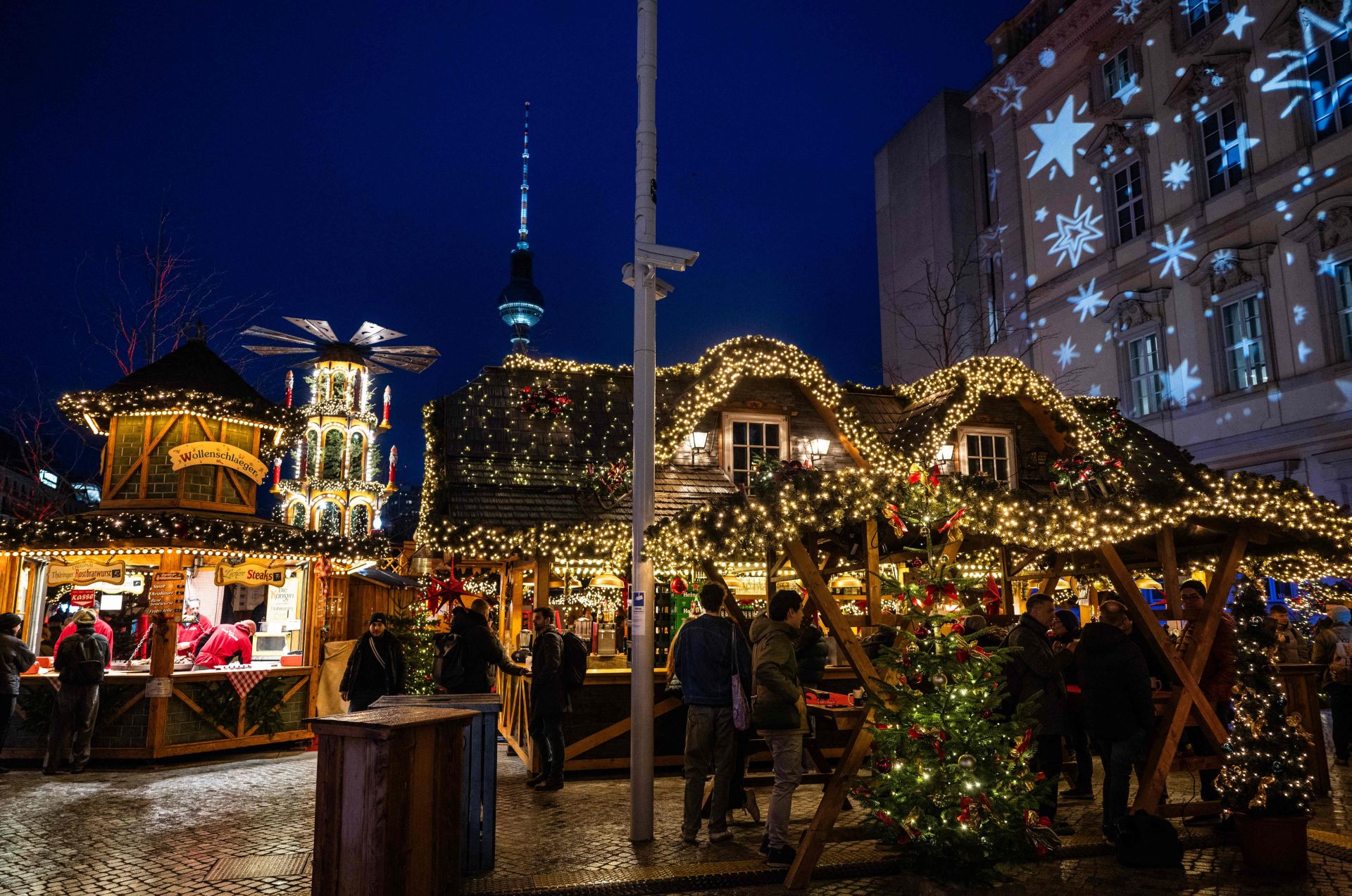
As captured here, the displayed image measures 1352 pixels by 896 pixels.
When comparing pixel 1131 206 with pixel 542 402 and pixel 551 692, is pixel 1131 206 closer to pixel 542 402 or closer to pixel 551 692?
pixel 542 402

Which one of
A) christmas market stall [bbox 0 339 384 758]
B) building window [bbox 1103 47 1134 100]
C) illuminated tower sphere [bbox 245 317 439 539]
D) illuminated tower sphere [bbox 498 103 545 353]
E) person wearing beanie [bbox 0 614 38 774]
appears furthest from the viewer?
illuminated tower sphere [bbox 498 103 545 353]

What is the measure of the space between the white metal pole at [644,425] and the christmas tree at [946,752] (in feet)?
5.47

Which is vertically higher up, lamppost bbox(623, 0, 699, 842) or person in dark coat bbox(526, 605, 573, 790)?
lamppost bbox(623, 0, 699, 842)

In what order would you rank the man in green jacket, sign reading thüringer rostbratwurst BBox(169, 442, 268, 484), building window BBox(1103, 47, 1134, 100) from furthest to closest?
building window BBox(1103, 47, 1134, 100) < sign reading thüringer rostbratwurst BBox(169, 442, 268, 484) < the man in green jacket

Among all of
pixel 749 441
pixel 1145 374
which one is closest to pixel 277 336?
pixel 749 441

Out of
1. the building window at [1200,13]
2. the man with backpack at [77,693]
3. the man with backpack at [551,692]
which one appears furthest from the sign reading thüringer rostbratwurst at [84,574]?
the building window at [1200,13]

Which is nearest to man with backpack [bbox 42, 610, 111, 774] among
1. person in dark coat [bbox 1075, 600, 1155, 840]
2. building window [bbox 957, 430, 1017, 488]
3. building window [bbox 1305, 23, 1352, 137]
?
person in dark coat [bbox 1075, 600, 1155, 840]

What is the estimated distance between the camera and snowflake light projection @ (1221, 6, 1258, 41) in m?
19.2

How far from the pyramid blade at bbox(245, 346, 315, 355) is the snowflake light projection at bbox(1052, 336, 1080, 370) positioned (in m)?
22.9

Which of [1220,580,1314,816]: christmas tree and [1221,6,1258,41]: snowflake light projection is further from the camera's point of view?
[1221,6,1258,41]: snowflake light projection

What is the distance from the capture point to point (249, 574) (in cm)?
1253

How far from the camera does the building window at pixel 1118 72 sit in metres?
23.0

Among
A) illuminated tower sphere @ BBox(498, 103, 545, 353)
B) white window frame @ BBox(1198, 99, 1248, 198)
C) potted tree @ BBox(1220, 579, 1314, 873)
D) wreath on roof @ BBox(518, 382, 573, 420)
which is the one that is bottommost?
potted tree @ BBox(1220, 579, 1314, 873)

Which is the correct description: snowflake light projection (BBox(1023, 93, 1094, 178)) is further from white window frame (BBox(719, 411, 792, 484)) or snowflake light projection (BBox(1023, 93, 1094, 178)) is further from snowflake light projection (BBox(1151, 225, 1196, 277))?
white window frame (BBox(719, 411, 792, 484))
